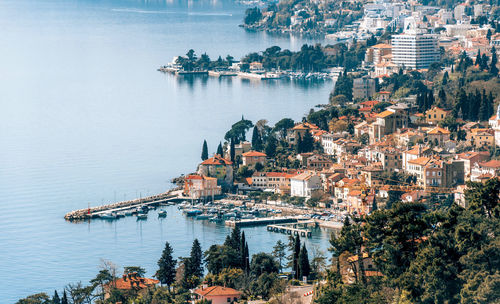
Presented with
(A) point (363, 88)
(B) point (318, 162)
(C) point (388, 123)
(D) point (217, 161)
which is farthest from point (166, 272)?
(A) point (363, 88)

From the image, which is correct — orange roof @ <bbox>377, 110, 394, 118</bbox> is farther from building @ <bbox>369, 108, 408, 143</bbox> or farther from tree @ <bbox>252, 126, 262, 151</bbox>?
tree @ <bbox>252, 126, 262, 151</bbox>

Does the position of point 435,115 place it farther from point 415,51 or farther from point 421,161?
point 415,51

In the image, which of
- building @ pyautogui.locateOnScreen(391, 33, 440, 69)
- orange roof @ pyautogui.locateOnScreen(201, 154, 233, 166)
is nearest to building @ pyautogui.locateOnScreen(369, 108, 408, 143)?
orange roof @ pyautogui.locateOnScreen(201, 154, 233, 166)

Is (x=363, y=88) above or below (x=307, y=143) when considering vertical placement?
above

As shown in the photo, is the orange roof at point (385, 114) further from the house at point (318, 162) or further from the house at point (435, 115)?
the house at point (318, 162)

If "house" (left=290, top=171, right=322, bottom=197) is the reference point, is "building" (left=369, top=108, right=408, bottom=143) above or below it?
above

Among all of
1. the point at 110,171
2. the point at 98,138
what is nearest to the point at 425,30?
the point at 98,138
